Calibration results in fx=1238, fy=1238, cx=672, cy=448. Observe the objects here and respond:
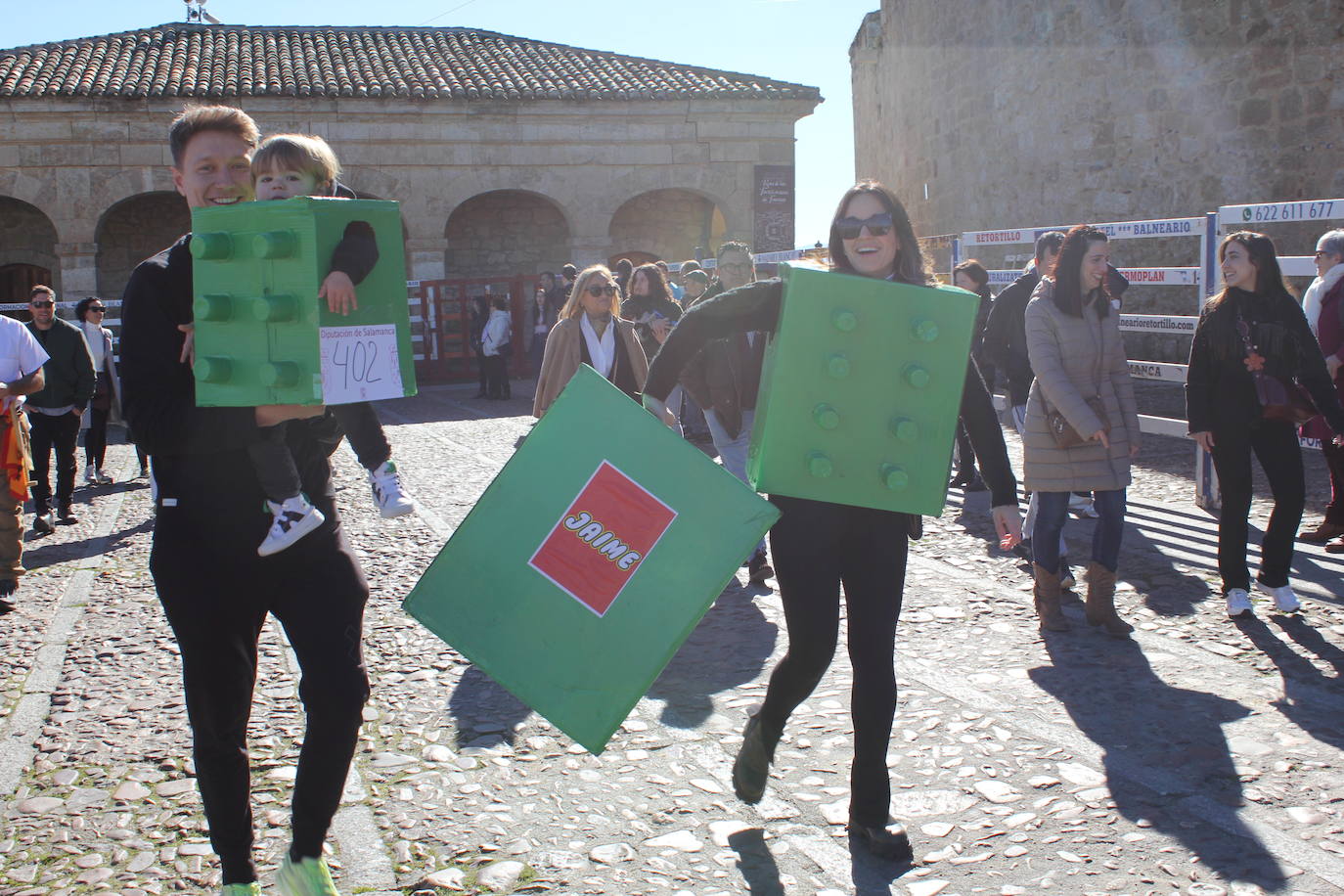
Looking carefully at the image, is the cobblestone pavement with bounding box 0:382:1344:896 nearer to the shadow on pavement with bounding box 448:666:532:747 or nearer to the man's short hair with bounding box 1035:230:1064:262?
the shadow on pavement with bounding box 448:666:532:747

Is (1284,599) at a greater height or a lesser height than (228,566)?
lesser

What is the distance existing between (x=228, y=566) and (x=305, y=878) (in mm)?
745

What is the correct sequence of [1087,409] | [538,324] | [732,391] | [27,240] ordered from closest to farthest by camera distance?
[1087,409] < [732,391] < [538,324] < [27,240]

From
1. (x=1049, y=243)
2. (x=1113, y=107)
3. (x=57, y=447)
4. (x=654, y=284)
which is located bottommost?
(x=57, y=447)

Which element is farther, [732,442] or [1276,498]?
[732,442]

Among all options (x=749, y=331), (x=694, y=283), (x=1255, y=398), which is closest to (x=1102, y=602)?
(x=1255, y=398)

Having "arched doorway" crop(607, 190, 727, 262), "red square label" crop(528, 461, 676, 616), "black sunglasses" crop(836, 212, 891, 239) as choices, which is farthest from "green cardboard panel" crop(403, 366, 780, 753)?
"arched doorway" crop(607, 190, 727, 262)

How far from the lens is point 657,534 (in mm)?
2832

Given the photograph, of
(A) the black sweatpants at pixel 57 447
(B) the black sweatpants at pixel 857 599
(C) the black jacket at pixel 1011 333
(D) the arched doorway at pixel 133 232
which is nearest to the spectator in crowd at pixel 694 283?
(C) the black jacket at pixel 1011 333

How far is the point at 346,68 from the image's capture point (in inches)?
1087

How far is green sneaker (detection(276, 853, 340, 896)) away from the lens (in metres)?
2.79

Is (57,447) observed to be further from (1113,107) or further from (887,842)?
(1113,107)

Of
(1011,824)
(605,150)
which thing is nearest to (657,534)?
(1011,824)

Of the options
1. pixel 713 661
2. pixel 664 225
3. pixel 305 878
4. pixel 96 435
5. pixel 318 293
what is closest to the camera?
pixel 318 293
